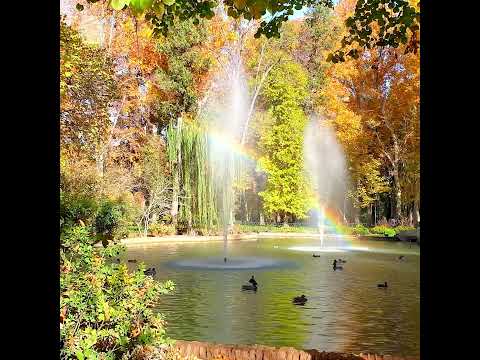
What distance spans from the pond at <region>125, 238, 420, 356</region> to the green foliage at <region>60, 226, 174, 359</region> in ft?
11.2

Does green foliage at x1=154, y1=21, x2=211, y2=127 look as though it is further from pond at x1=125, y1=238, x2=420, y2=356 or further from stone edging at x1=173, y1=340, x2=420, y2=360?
stone edging at x1=173, y1=340, x2=420, y2=360

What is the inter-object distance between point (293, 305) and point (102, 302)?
7.25 meters

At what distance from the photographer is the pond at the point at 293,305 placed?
8711mm

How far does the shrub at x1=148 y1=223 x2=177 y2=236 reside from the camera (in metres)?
28.3

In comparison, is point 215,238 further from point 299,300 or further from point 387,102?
point 299,300

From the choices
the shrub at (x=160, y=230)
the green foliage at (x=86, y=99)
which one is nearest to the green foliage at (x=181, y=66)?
the shrub at (x=160, y=230)

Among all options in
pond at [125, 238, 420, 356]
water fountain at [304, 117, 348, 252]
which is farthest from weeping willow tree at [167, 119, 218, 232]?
water fountain at [304, 117, 348, 252]

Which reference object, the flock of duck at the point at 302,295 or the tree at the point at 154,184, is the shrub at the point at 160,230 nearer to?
the tree at the point at 154,184

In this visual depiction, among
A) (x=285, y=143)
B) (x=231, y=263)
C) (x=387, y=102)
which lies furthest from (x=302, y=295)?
(x=285, y=143)

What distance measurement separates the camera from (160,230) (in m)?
28.4

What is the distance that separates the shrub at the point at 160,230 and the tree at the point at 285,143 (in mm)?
10161

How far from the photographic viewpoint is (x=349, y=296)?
12672 mm
